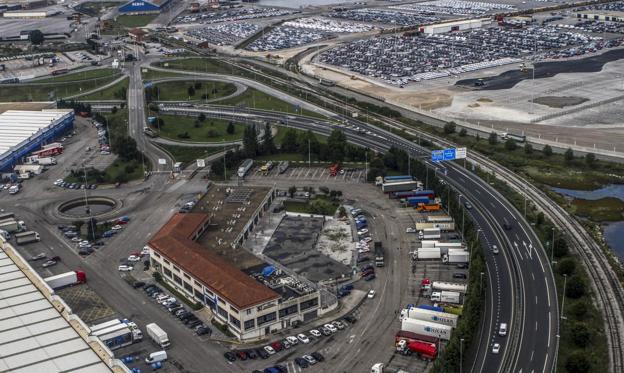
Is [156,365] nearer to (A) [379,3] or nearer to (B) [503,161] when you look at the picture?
(B) [503,161]

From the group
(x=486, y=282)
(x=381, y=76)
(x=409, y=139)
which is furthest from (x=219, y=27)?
(x=486, y=282)

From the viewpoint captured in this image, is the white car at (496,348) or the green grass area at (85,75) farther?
the green grass area at (85,75)

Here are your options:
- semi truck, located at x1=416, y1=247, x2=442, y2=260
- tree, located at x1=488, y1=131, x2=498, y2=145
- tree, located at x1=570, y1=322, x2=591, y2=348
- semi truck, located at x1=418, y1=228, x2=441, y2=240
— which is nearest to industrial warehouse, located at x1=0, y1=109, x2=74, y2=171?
semi truck, located at x1=418, y1=228, x2=441, y2=240

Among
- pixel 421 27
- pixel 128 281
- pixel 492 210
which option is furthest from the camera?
pixel 421 27

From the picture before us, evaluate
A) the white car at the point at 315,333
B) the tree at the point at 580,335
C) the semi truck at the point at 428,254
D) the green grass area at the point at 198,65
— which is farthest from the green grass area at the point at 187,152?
the tree at the point at 580,335

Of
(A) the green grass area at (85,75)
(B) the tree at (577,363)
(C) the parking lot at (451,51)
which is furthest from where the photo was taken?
(C) the parking lot at (451,51)

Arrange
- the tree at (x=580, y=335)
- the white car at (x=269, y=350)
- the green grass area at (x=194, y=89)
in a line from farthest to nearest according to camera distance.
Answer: the green grass area at (x=194, y=89) < the white car at (x=269, y=350) < the tree at (x=580, y=335)

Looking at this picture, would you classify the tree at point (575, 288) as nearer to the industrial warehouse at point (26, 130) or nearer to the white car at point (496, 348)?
the white car at point (496, 348)
